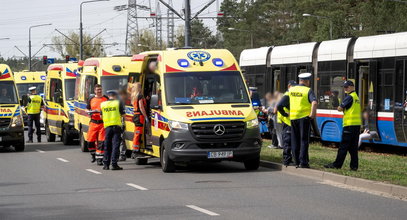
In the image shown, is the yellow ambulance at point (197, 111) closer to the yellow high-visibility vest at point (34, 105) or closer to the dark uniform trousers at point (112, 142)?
the dark uniform trousers at point (112, 142)

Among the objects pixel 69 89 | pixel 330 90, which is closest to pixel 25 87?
pixel 69 89

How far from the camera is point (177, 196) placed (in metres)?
13.5

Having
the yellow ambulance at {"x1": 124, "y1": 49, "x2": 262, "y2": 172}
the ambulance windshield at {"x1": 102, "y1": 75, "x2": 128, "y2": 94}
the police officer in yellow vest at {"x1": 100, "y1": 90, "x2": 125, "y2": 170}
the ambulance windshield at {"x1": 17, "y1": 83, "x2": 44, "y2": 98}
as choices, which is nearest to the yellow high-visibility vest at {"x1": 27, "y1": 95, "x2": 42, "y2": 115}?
the ambulance windshield at {"x1": 102, "y1": 75, "x2": 128, "y2": 94}

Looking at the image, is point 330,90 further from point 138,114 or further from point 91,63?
point 138,114

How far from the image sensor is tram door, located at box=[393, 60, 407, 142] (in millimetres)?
21625

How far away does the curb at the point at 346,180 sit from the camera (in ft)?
44.3

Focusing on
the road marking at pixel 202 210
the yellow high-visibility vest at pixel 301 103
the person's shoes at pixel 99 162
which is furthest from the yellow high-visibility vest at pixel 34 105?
the road marking at pixel 202 210

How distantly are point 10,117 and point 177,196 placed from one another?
1252 centimetres

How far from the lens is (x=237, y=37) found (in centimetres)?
10575

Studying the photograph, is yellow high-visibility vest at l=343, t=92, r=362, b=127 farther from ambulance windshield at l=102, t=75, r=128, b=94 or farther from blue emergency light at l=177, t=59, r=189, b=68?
ambulance windshield at l=102, t=75, r=128, b=94

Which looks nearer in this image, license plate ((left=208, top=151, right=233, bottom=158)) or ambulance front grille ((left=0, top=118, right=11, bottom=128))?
license plate ((left=208, top=151, right=233, bottom=158))

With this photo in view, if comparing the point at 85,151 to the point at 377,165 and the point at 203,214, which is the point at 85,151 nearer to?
the point at 377,165

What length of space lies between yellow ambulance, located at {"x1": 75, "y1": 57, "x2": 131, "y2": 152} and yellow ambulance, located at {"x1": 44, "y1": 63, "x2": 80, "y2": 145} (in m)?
1.91

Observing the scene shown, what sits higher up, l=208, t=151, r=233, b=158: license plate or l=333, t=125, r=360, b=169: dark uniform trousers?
l=333, t=125, r=360, b=169: dark uniform trousers
